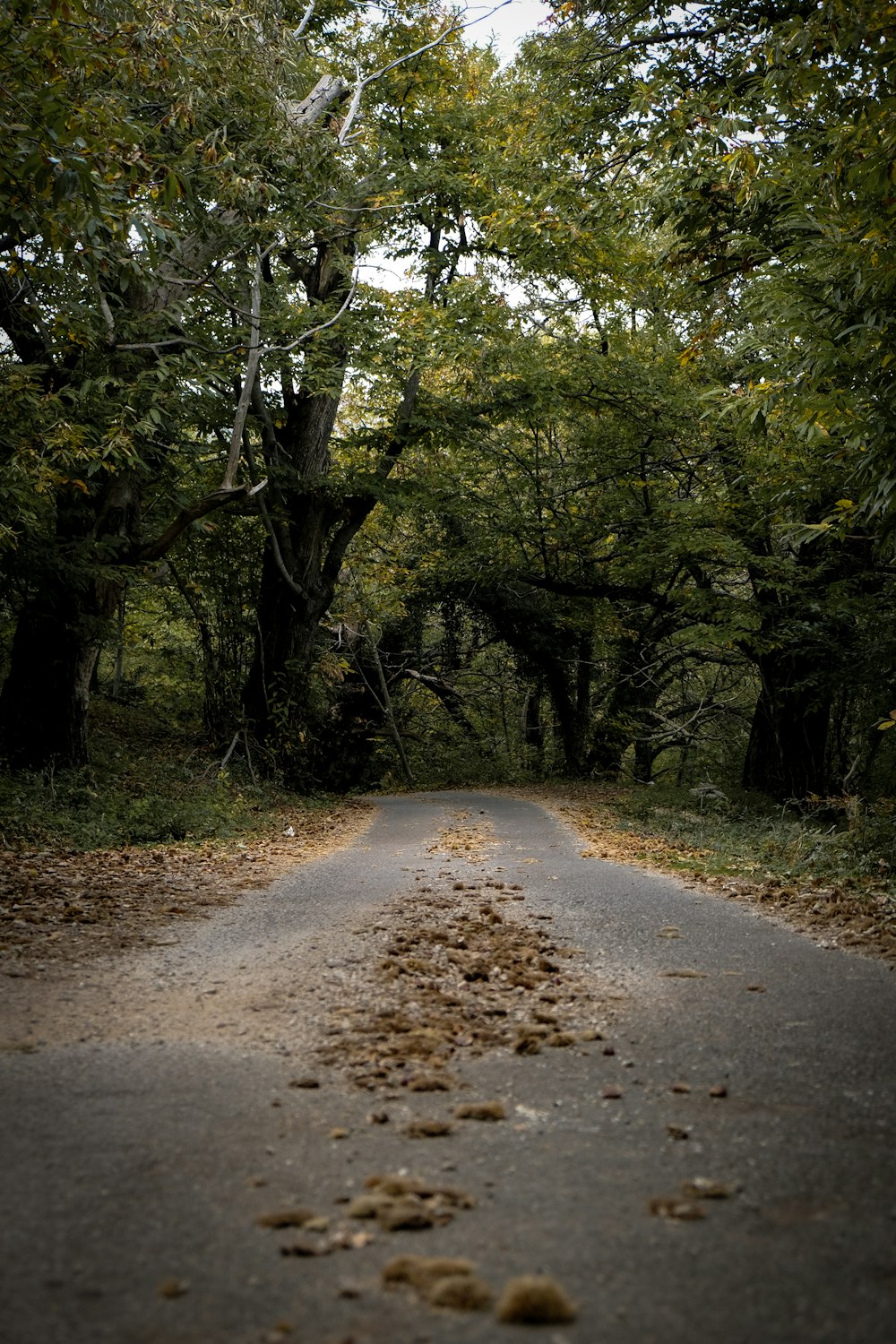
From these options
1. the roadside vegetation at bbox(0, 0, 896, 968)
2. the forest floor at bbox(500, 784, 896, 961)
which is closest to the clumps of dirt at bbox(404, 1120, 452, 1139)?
the forest floor at bbox(500, 784, 896, 961)

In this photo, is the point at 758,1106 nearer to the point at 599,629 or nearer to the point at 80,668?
the point at 80,668

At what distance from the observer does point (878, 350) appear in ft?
17.4

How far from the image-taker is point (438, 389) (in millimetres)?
17938

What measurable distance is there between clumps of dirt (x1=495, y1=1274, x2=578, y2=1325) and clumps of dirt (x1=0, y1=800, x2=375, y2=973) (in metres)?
3.65

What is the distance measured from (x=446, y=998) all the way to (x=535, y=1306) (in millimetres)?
2235

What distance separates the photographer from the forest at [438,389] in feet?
19.2

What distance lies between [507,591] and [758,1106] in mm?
19151

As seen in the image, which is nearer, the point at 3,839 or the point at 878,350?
the point at 878,350

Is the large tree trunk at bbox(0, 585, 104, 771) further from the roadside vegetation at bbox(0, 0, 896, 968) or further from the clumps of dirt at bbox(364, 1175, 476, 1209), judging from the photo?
the clumps of dirt at bbox(364, 1175, 476, 1209)

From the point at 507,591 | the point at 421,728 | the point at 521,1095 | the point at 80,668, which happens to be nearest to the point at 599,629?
the point at 507,591

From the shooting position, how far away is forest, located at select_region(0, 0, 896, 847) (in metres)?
5.86

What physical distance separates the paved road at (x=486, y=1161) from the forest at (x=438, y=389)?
3527 mm

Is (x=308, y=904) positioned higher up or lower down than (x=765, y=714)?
lower down

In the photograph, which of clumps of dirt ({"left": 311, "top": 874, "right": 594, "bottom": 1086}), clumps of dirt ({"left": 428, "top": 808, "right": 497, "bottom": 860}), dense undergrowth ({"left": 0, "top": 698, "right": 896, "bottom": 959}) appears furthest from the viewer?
clumps of dirt ({"left": 428, "top": 808, "right": 497, "bottom": 860})
